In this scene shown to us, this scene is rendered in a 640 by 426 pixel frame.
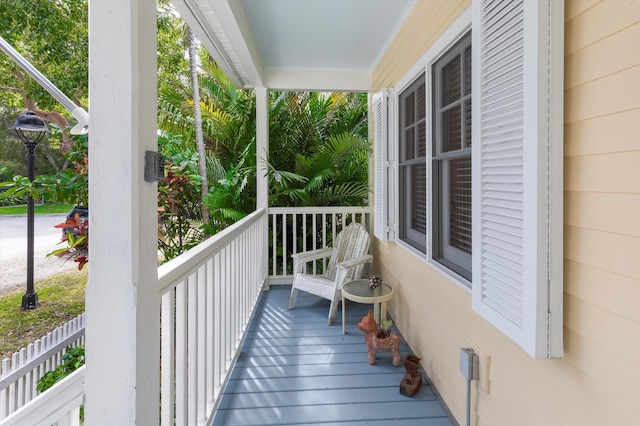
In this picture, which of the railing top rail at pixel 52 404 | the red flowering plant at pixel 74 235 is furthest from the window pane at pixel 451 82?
the red flowering plant at pixel 74 235

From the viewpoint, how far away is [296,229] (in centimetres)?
463

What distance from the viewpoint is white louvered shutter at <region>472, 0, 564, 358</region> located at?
102 centimetres

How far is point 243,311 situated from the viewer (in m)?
2.82

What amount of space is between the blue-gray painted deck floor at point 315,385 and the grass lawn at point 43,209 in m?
1.74

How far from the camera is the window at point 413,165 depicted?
8.38ft

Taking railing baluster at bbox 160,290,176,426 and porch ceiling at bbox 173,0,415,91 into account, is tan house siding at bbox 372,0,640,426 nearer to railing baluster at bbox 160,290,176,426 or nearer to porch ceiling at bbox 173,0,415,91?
railing baluster at bbox 160,290,176,426

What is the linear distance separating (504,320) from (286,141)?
3.90 metres

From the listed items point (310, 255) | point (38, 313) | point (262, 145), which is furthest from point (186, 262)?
point (262, 145)

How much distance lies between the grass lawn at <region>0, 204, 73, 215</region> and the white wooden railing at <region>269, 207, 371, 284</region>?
2039mm

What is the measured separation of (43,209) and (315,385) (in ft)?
7.91

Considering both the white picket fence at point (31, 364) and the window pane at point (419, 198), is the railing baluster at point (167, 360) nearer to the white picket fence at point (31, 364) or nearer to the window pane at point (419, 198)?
the white picket fence at point (31, 364)

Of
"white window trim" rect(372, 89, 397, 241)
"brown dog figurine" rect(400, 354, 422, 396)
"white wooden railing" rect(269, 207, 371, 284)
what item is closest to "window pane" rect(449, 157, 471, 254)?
"brown dog figurine" rect(400, 354, 422, 396)

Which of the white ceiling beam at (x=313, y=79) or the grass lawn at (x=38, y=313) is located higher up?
the white ceiling beam at (x=313, y=79)

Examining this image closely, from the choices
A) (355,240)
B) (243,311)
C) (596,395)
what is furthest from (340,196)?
(596,395)
